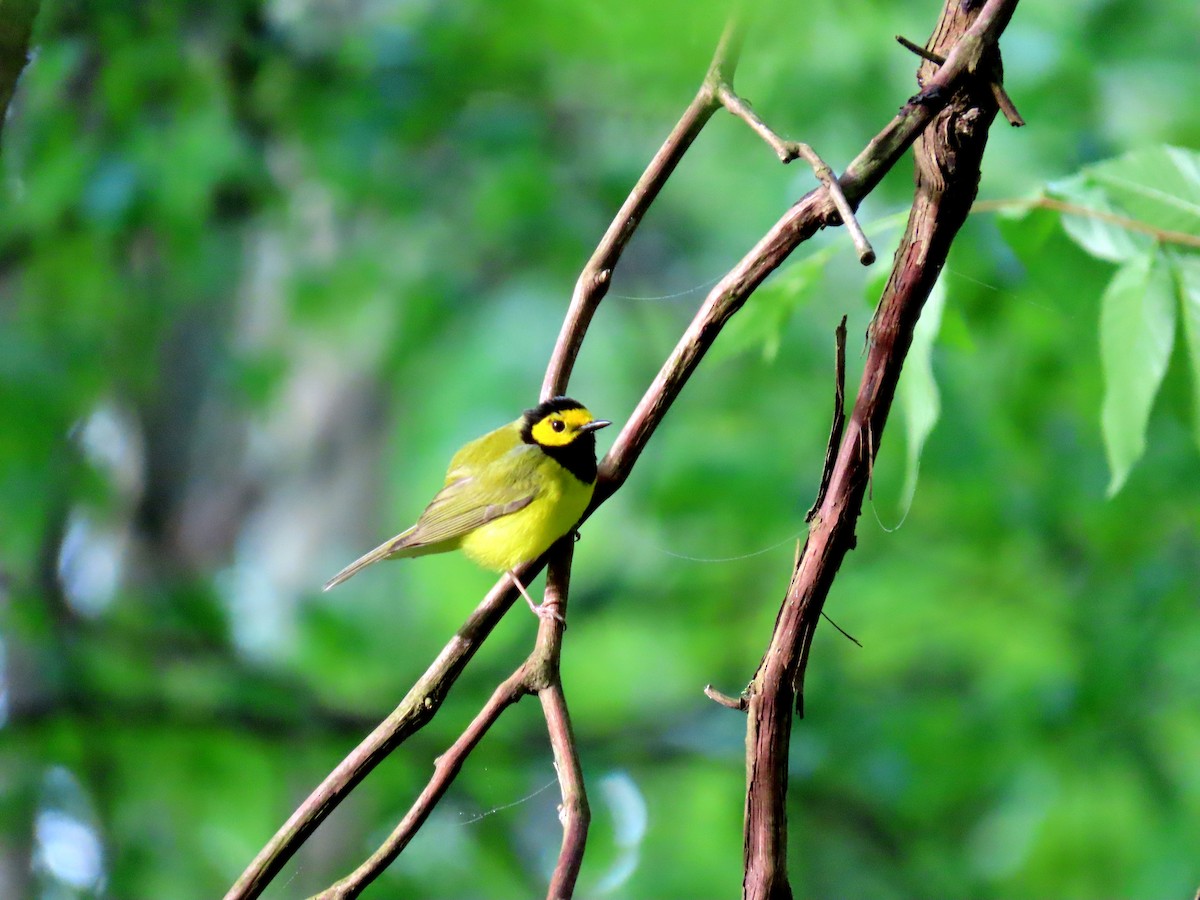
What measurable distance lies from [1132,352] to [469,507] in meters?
1.85

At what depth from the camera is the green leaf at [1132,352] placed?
1.98 meters

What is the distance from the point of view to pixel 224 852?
7.66 metres

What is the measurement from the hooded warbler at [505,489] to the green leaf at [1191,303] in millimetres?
1344

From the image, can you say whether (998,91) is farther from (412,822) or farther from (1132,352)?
(412,822)

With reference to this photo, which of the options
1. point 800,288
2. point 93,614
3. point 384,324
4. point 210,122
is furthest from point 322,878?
point 800,288

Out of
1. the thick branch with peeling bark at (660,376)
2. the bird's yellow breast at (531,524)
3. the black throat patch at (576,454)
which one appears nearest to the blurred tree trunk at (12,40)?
the thick branch with peeling bark at (660,376)

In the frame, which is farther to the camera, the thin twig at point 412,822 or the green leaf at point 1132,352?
the green leaf at point 1132,352

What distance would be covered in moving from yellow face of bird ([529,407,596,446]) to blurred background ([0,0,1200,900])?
165 centimetres

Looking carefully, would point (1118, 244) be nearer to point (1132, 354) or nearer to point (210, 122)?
point (1132, 354)

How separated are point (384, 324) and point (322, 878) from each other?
151 inches

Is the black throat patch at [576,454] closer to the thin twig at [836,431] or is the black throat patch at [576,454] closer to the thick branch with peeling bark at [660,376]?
the thick branch with peeling bark at [660,376]

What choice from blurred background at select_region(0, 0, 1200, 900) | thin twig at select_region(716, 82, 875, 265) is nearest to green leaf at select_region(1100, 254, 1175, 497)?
thin twig at select_region(716, 82, 875, 265)

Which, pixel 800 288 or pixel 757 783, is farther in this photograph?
pixel 800 288

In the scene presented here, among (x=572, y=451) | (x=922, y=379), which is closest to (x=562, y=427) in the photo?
(x=572, y=451)
